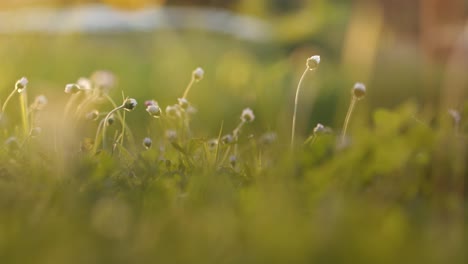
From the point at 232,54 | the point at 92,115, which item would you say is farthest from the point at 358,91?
the point at 232,54

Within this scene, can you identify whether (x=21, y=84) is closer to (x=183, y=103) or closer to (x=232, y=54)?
(x=183, y=103)

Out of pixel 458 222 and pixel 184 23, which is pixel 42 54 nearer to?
pixel 184 23

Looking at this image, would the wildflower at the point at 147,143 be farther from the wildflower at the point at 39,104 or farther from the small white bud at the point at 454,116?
the small white bud at the point at 454,116

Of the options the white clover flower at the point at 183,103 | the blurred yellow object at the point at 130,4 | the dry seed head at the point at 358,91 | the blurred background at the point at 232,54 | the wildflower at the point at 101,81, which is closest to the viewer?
the dry seed head at the point at 358,91

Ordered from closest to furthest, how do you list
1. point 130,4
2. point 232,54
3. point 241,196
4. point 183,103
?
point 241,196
point 183,103
point 232,54
point 130,4

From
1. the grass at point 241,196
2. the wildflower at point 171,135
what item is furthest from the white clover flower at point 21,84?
the wildflower at point 171,135

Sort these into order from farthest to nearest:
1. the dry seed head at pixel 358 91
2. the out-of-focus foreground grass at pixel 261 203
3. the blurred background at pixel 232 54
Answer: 1. the blurred background at pixel 232 54
2. the dry seed head at pixel 358 91
3. the out-of-focus foreground grass at pixel 261 203
